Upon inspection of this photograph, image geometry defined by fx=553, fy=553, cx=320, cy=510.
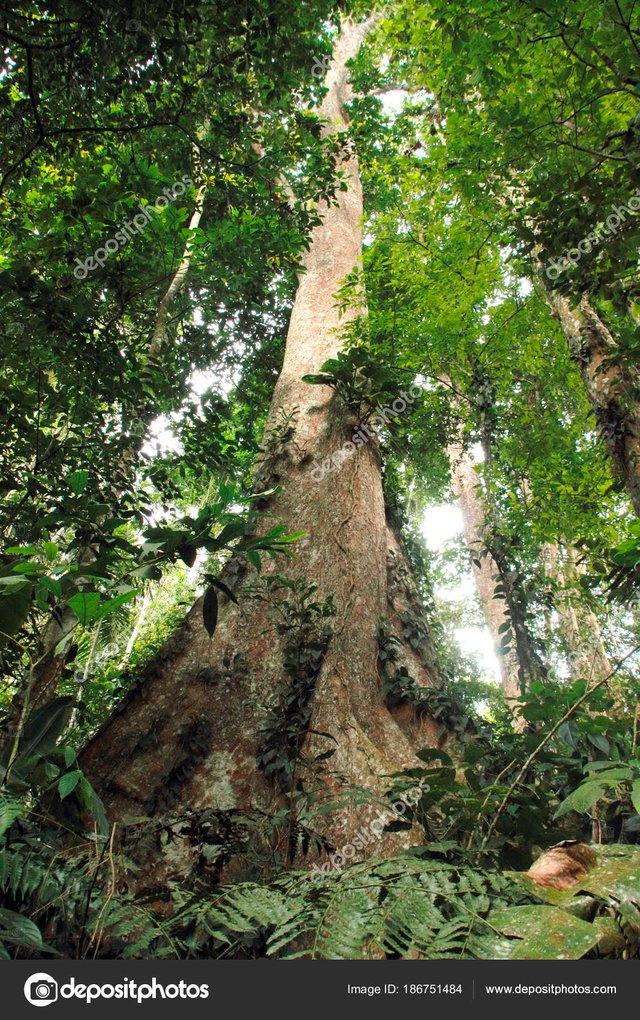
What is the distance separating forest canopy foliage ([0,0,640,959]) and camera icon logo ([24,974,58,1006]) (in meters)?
0.12

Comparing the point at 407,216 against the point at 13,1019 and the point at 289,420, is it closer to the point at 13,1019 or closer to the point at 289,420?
the point at 289,420

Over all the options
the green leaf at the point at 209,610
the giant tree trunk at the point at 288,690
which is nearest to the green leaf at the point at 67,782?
the green leaf at the point at 209,610

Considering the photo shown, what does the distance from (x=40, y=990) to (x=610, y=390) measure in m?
4.02

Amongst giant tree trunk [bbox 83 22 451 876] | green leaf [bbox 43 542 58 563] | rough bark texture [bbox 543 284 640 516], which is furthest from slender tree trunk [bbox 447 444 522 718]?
green leaf [bbox 43 542 58 563]

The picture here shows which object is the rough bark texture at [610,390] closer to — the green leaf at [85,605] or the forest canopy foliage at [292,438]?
the forest canopy foliage at [292,438]

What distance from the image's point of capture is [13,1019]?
117cm

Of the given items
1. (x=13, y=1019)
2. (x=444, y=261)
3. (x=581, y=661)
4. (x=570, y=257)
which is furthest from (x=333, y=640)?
(x=581, y=661)

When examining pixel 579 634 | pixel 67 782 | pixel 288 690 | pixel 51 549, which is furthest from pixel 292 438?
pixel 579 634

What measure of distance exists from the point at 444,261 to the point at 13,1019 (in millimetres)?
7118

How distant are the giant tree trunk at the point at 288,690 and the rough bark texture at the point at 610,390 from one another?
1818mm

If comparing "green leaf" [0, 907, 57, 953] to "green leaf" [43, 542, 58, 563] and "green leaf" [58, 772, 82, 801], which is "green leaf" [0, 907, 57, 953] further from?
"green leaf" [43, 542, 58, 563]

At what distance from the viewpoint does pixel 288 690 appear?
123 inches

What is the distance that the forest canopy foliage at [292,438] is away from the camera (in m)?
1.37

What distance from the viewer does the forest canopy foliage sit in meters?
1.37
